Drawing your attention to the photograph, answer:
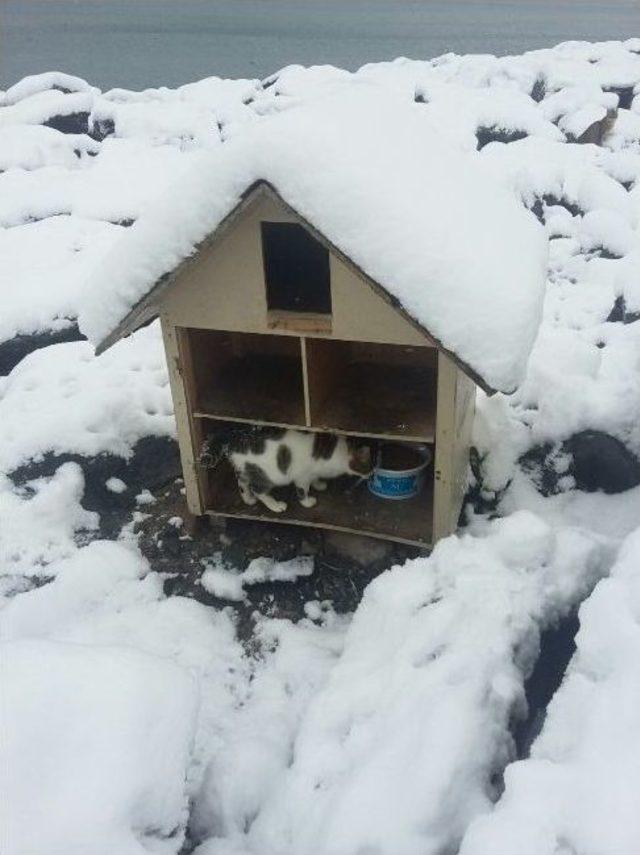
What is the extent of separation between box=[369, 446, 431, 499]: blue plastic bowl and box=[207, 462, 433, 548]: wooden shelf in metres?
0.10

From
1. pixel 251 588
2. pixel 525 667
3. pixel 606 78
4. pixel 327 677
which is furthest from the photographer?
pixel 606 78

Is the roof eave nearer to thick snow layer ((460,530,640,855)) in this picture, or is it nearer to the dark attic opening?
the dark attic opening

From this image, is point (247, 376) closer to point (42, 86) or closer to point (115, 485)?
point (115, 485)

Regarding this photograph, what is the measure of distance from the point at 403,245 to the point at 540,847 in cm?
262

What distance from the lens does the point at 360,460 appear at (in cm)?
507

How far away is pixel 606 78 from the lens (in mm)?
18750

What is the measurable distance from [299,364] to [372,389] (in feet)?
2.08

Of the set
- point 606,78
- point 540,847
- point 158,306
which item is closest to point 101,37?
point 606,78

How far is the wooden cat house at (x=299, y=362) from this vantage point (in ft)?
13.4

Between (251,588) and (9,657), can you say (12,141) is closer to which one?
(251,588)

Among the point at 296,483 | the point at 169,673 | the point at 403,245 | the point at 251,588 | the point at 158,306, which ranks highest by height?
the point at 403,245

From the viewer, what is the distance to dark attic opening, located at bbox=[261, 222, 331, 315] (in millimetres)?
5059

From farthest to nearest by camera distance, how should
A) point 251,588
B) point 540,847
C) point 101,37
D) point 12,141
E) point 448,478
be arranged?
point 101,37
point 12,141
point 251,588
point 448,478
point 540,847

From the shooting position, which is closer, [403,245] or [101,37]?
[403,245]
